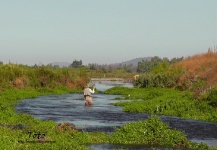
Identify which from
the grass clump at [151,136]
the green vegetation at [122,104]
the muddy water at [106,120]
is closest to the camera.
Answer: the green vegetation at [122,104]

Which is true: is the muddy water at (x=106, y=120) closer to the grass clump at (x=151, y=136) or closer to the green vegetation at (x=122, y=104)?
the grass clump at (x=151, y=136)

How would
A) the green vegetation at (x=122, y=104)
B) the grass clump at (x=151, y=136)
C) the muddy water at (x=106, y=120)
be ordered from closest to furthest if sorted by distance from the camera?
the green vegetation at (x=122, y=104) < the grass clump at (x=151, y=136) < the muddy water at (x=106, y=120)

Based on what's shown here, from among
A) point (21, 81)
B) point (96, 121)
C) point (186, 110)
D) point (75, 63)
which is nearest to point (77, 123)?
point (96, 121)

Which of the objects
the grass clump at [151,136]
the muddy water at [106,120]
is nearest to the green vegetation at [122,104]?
the grass clump at [151,136]

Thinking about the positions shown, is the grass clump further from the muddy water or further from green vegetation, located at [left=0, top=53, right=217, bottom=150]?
the muddy water

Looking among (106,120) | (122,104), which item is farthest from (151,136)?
(122,104)

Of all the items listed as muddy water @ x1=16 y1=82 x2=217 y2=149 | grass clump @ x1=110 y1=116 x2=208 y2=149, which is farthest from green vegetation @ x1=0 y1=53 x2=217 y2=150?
muddy water @ x1=16 y1=82 x2=217 y2=149

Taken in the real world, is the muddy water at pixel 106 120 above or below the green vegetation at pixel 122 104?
below

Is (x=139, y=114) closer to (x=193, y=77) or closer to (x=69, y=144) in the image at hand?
(x=69, y=144)

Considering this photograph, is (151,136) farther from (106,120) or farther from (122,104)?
(122,104)

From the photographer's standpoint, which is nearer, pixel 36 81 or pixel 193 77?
pixel 193 77

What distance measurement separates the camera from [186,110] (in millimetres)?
25359

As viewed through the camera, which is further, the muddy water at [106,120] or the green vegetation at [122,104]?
the muddy water at [106,120]

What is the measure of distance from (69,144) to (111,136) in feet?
10.1
